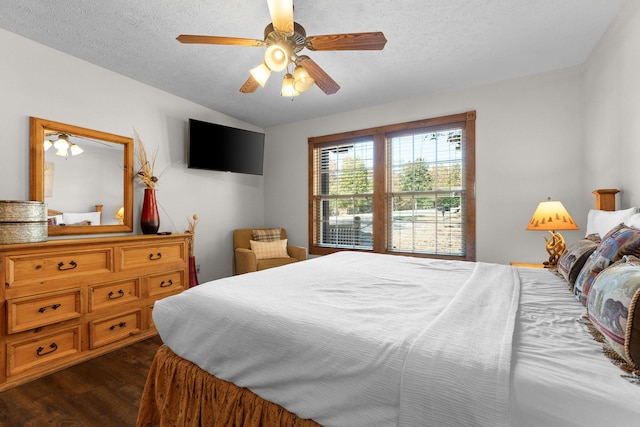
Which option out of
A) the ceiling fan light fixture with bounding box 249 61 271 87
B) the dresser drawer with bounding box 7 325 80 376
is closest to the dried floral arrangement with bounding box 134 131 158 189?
the dresser drawer with bounding box 7 325 80 376

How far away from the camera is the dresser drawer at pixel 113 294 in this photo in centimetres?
241

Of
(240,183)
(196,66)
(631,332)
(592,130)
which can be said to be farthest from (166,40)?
(592,130)

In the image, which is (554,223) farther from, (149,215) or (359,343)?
(149,215)

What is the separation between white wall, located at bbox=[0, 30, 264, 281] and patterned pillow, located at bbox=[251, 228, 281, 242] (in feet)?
1.23

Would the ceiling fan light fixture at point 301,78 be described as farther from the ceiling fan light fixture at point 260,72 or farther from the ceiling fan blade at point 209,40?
the ceiling fan blade at point 209,40

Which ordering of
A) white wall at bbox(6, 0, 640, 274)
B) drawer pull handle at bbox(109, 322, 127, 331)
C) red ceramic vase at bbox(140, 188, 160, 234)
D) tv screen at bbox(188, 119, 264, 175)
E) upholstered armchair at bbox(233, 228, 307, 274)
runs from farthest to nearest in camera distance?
upholstered armchair at bbox(233, 228, 307, 274) < tv screen at bbox(188, 119, 264, 175) < red ceramic vase at bbox(140, 188, 160, 234) < drawer pull handle at bbox(109, 322, 127, 331) < white wall at bbox(6, 0, 640, 274)

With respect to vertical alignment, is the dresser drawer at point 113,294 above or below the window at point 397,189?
below

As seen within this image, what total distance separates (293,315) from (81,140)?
290cm

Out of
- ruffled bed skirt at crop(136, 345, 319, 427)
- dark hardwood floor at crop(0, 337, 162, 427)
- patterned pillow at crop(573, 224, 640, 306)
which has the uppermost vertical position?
patterned pillow at crop(573, 224, 640, 306)

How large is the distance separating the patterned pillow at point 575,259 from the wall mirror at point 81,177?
3.70 meters

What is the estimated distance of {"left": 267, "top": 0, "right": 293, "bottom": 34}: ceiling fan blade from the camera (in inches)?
61.3

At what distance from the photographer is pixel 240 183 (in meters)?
4.52

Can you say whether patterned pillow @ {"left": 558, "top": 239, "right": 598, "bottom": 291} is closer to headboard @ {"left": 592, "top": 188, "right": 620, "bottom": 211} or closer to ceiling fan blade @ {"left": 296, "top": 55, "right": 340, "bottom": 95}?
headboard @ {"left": 592, "top": 188, "right": 620, "bottom": 211}

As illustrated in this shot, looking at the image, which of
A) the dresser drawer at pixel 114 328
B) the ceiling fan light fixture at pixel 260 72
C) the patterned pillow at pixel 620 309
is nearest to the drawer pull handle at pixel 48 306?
the dresser drawer at pixel 114 328
